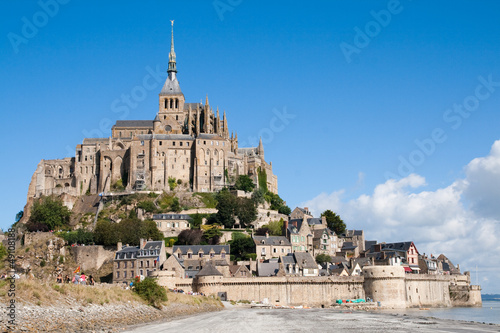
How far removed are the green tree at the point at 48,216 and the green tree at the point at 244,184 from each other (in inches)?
1023

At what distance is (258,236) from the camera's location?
77.4m

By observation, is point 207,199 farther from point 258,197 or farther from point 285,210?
point 285,210

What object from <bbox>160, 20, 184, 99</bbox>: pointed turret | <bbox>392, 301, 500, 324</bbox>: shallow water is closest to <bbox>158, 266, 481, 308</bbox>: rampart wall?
<bbox>392, 301, 500, 324</bbox>: shallow water

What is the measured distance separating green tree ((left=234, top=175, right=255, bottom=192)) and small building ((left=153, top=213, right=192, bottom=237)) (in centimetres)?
1308

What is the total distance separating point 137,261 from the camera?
66375mm

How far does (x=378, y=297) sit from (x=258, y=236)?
775 inches

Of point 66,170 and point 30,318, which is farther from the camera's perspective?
point 66,170

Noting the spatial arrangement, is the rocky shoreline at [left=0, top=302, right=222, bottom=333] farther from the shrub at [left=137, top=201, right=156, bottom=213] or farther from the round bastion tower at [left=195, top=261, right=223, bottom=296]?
the shrub at [left=137, top=201, right=156, bottom=213]

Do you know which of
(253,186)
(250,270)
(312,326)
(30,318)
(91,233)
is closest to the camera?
(30,318)

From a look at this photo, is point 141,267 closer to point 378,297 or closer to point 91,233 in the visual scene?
point 91,233

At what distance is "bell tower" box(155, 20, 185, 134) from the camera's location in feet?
338

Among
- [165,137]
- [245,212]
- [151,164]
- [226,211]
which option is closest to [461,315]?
[245,212]

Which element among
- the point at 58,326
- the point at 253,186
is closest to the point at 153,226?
the point at 253,186

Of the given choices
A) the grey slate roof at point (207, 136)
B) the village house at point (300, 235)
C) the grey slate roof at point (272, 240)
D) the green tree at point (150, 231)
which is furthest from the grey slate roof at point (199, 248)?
the grey slate roof at point (207, 136)
